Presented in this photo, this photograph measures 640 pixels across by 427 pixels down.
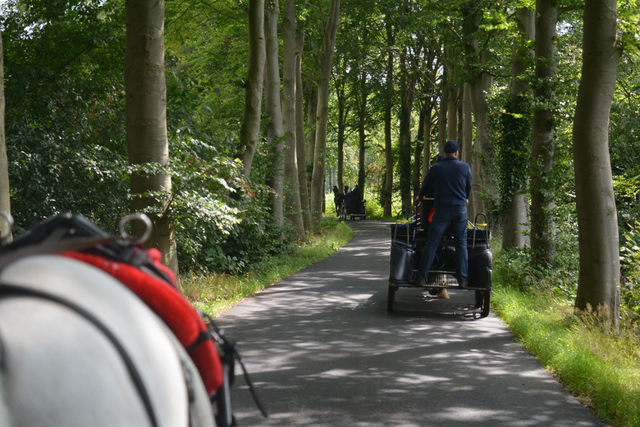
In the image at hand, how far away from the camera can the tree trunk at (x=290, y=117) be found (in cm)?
1767

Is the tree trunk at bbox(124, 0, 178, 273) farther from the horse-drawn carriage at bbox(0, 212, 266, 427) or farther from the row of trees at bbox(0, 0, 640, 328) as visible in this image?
the horse-drawn carriage at bbox(0, 212, 266, 427)

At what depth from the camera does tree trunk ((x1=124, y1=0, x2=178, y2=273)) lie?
275 inches

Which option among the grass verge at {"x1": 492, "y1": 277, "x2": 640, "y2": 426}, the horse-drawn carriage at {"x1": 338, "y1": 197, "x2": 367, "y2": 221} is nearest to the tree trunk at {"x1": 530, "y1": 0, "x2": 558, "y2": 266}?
the grass verge at {"x1": 492, "y1": 277, "x2": 640, "y2": 426}

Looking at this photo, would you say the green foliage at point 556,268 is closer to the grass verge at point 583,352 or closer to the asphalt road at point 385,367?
the grass verge at point 583,352

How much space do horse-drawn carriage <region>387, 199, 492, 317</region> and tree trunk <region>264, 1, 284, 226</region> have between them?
22.7 feet

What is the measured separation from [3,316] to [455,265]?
25.9ft

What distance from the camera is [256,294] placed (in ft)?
32.9

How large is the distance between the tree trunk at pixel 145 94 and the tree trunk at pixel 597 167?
5399 millimetres

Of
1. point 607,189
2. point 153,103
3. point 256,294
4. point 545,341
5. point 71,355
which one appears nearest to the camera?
point 71,355

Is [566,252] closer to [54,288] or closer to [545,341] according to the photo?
[545,341]

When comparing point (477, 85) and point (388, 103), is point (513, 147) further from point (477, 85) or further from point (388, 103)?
point (388, 103)

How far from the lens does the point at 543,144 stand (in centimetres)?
1095

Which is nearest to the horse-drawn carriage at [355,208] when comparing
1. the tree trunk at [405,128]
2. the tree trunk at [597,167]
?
the tree trunk at [405,128]

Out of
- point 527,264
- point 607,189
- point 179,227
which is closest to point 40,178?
point 179,227
